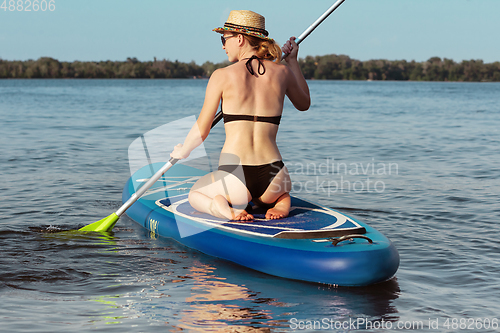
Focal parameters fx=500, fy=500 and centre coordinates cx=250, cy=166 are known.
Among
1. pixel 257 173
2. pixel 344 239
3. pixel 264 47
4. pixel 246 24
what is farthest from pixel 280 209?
pixel 246 24

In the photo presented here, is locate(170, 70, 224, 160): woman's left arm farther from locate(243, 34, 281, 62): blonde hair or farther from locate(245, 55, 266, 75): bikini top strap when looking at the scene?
locate(243, 34, 281, 62): blonde hair

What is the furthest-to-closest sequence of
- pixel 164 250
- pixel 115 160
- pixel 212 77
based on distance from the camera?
pixel 115 160 → pixel 164 250 → pixel 212 77

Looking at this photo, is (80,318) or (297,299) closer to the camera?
(80,318)

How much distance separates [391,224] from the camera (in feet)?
18.7

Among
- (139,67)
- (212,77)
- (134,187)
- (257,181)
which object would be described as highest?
(139,67)

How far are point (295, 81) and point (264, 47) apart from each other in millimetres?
389

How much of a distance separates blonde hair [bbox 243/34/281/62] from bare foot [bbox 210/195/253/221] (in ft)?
4.09

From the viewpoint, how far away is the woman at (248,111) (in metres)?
3.98

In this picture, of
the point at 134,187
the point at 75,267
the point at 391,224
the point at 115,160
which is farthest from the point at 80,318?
the point at 115,160

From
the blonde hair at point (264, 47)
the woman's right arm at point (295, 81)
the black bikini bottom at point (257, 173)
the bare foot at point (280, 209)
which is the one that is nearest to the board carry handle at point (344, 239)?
the bare foot at point (280, 209)

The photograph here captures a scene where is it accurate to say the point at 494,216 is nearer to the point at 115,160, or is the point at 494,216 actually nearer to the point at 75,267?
the point at 75,267

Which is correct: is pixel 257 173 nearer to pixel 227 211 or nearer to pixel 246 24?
pixel 227 211

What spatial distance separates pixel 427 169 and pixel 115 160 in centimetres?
609

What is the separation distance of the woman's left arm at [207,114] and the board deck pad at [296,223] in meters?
0.65
